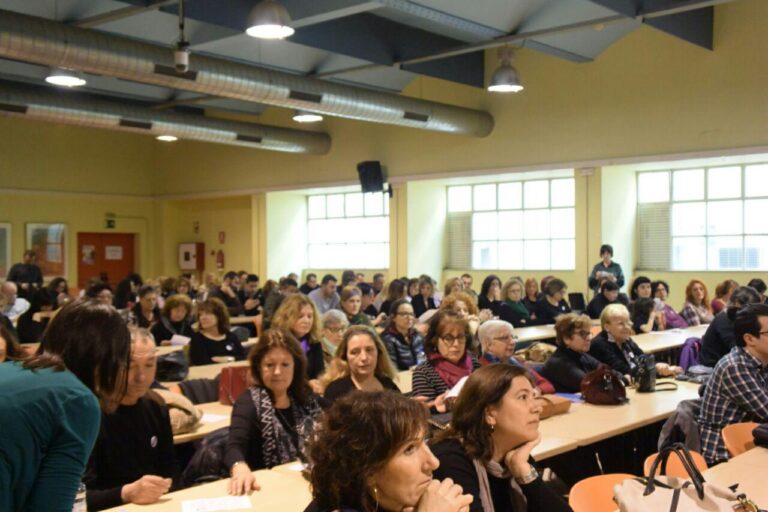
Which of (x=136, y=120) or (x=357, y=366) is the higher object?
(x=136, y=120)

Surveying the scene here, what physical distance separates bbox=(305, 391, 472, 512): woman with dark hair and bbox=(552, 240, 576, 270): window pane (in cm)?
1283

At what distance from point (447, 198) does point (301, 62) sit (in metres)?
5.38

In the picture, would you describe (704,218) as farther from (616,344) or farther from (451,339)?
(451,339)

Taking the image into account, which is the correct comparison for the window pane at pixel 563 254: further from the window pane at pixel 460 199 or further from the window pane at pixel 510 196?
the window pane at pixel 460 199

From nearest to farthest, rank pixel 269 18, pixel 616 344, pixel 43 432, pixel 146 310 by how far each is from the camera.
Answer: pixel 43 432 < pixel 616 344 < pixel 269 18 < pixel 146 310

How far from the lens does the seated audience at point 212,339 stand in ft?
23.9

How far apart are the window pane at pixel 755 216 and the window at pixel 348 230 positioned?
697 centimetres

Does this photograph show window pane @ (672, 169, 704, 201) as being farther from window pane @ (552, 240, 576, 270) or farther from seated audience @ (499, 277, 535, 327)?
seated audience @ (499, 277, 535, 327)

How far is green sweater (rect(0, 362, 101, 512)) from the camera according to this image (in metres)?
1.83

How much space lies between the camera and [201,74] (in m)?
9.71

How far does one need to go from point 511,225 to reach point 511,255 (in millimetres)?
569

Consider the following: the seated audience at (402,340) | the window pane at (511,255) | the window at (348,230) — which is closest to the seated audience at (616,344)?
the seated audience at (402,340)

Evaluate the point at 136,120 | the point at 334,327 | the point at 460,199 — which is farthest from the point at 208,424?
the point at 460,199

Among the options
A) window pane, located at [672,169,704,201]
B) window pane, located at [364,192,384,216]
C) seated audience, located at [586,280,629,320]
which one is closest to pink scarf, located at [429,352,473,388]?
seated audience, located at [586,280,629,320]
